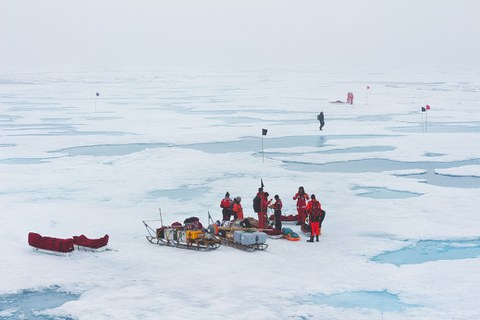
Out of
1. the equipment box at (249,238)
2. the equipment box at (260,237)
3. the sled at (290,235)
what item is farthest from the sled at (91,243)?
the sled at (290,235)

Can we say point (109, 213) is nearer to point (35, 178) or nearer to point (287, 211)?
point (287, 211)

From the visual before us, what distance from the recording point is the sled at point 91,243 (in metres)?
10.9

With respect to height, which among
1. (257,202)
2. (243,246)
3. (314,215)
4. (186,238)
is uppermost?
(257,202)

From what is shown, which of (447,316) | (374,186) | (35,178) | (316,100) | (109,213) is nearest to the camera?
(447,316)

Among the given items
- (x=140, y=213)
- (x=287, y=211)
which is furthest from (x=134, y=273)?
(x=287, y=211)

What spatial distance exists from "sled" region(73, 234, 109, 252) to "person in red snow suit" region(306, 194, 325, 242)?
366 cm

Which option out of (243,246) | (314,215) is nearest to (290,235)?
(314,215)

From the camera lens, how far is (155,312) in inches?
328

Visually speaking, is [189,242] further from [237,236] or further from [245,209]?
[245,209]

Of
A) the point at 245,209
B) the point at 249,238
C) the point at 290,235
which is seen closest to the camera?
the point at 249,238

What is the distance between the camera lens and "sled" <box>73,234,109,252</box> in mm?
10875

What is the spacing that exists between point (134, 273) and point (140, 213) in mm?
4110

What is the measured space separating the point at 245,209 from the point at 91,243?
4.36 m

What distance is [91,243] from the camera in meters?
10.9
